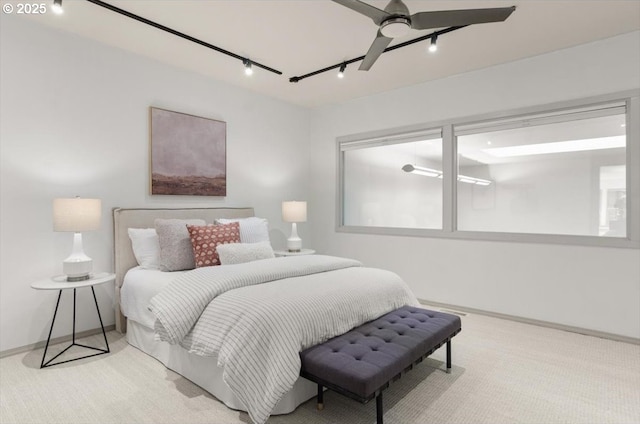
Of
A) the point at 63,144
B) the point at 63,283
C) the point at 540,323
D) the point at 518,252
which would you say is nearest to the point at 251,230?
the point at 63,283

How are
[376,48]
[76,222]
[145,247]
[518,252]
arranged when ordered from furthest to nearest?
[518,252]
[145,247]
[76,222]
[376,48]

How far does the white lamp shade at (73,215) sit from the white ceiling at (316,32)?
5.00 ft

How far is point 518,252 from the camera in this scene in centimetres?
381

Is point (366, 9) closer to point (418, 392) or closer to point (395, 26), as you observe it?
point (395, 26)

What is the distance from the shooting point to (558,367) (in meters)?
2.69

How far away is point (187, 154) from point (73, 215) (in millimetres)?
1488

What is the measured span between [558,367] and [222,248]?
2854 mm

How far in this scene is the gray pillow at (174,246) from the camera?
3221 mm

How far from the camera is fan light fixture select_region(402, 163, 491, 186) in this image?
164 inches

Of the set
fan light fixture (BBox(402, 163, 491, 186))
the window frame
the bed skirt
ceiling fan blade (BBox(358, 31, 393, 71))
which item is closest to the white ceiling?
ceiling fan blade (BBox(358, 31, 393, 71))

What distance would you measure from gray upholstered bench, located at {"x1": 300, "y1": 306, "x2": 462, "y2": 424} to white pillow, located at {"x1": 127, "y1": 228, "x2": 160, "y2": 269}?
2.01 m

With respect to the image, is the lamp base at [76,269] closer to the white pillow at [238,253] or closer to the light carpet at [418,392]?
the light carpet at [418,392]

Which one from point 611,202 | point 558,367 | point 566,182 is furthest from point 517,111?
point 558,367

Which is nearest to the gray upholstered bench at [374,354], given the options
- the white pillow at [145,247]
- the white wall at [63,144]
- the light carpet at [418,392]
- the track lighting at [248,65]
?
the light carpet at [418,392]
